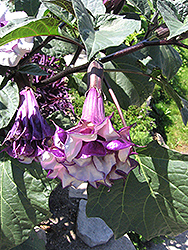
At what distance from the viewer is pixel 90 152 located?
17.6 inches

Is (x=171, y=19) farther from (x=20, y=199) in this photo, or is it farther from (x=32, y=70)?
(x=20, y=199)

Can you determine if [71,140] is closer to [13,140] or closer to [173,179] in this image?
[13,140]

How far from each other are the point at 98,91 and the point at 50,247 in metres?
1.47

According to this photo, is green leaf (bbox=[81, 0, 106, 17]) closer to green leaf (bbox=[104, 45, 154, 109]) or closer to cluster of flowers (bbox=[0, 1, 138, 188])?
cluster of flowers (bbox=[0, 1, 138, 188])

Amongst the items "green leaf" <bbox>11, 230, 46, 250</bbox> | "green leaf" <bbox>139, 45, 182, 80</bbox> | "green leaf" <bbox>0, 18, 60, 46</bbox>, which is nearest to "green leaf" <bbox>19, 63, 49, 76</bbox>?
"green leaf" <bbox>0, 18, 60, 46</bbox>

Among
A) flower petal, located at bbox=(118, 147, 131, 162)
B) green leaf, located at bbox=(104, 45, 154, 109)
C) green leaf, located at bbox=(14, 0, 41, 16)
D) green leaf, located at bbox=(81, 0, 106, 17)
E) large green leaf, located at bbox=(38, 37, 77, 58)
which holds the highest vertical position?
green leaf, located at bbox=(81, 0, 106, 17)

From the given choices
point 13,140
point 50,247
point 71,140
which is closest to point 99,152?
point 71,140

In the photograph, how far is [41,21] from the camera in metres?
0.50

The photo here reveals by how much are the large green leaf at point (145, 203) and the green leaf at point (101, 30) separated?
0.41 m

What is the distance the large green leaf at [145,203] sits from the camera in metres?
0.73

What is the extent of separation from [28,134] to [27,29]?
238mm

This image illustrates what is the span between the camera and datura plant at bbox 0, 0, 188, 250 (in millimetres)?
461

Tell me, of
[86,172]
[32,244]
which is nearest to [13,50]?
[86,172]

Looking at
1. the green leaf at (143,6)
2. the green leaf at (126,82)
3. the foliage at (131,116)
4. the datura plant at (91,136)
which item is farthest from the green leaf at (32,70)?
the foliage at (131,116)
